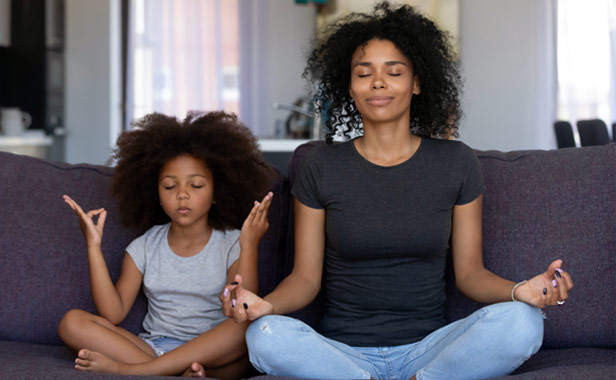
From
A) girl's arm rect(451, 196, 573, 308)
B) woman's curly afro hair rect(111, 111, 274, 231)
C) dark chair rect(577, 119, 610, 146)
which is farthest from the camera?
dark chair rect(577, 119, 610, 146)

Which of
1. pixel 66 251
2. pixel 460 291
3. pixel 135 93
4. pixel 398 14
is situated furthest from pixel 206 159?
pixel 135 93

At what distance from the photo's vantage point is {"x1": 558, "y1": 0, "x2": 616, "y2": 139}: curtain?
5.09 meters

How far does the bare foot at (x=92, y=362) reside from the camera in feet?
5.05

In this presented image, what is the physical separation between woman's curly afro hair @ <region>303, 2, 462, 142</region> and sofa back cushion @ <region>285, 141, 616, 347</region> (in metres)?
0.19

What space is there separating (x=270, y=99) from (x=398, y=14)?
452 centimetres

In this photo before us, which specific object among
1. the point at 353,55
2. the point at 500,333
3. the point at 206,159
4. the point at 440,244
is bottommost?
the point at 500,333

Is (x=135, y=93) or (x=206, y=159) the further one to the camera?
(x=135, y=93)

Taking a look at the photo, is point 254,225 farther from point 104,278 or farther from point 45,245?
point 45,245

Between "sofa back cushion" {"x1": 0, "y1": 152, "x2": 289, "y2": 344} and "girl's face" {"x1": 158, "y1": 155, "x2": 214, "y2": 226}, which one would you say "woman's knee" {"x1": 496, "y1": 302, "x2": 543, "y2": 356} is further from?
"girl's face" {"x1": 158, "y1": 155, "x2": 214, "y2": 226}

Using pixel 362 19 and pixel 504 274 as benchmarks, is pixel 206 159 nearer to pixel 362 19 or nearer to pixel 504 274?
pixel 362 19

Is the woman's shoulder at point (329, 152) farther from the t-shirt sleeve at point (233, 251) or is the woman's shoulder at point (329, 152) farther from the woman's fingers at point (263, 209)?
the t-shirt sleeve at point (233, 251)

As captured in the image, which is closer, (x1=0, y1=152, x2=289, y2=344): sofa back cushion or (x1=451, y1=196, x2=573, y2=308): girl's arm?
(x1=451, y1=196, x2=573, y2=308): girl's arm

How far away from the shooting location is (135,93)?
232 inches

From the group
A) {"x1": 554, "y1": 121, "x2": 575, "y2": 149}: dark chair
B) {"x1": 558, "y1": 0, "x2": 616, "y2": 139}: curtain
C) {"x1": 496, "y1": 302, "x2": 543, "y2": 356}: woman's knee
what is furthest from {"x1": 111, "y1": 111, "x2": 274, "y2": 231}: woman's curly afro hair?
{"x1": 558, "y1": 0, "x2": 616, "y2": 139}: curtain
